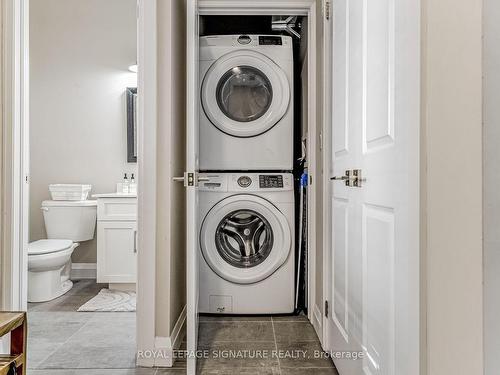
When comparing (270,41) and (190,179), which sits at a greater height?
(270,41)

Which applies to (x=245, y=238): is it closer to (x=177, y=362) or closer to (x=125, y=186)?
(x=177, y=362)

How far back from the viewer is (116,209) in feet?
10.4

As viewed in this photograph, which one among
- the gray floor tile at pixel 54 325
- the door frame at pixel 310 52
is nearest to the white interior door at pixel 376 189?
the door frame at pixel 310 52

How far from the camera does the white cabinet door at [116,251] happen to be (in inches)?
124

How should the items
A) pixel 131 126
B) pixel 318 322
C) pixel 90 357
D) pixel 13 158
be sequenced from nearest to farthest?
1. pixel 13 158
2. pixel 90 357
3. pixel 318 322
4. pixel 131 126

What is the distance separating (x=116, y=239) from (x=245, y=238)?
3.65 feet

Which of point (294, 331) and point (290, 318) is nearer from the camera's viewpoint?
point (294, 331)

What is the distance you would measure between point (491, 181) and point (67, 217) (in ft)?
10.9

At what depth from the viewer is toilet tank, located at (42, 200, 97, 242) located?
10.9 ft

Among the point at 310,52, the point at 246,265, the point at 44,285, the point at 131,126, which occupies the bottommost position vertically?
the point at 44,285

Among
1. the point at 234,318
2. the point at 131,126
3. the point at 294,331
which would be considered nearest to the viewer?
the point at 294,331

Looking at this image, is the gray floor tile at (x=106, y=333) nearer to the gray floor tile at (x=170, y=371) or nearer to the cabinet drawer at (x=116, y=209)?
the gray floor tile at (x=170, y=371)

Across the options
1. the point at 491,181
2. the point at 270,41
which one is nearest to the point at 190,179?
the point at 491,181

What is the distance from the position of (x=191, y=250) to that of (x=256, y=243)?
108 cm
